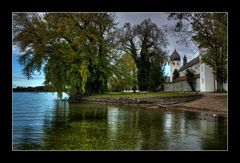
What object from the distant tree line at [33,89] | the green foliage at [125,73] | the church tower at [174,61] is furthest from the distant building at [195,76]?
the distant tree line at [33,89]

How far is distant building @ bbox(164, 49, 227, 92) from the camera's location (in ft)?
25.3

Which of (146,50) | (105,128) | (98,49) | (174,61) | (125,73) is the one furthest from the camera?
(98,49)

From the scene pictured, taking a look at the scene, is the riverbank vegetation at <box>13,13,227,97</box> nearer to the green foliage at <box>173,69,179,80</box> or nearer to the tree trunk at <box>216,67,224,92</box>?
the tree trunk at <box>216,67,224,92</box>

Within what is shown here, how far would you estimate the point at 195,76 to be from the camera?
7793 mm

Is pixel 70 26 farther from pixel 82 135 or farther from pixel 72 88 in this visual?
pixel 82 135

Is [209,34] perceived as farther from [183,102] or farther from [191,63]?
[183,102]

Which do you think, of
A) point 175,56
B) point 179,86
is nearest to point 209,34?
point 175,56

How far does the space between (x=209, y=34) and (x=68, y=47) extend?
8.93ft

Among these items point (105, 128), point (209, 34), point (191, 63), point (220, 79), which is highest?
point (209, 34)

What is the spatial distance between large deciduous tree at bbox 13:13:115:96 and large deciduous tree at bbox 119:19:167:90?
33 centimetres

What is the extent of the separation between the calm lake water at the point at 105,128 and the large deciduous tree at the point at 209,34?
918 mm

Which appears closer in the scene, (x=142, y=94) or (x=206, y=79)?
(x=206, y=79)
